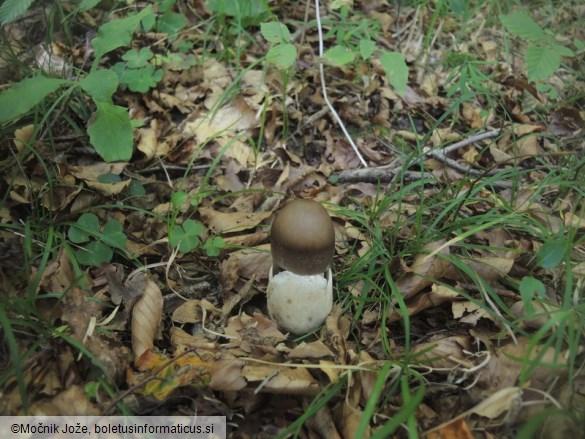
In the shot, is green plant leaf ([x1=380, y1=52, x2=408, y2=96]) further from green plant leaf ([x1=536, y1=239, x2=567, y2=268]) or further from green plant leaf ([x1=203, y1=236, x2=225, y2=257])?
green plant leaf ([x1=203, y1=236, x2=225, y2=257])

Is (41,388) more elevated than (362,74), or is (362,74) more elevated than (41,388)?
(362,74)

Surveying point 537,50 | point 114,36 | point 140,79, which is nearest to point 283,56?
point 114,36

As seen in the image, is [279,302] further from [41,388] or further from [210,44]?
[210,44]

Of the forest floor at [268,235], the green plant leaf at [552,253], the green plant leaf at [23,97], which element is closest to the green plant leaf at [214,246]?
the forest floor at [268,235]

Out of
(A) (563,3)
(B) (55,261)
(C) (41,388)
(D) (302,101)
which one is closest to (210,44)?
(D) (302,101)

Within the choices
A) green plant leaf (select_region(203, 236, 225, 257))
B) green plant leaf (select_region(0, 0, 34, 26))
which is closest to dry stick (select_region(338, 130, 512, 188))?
green plant leaf (select_region(203, 236, 225, 257))
